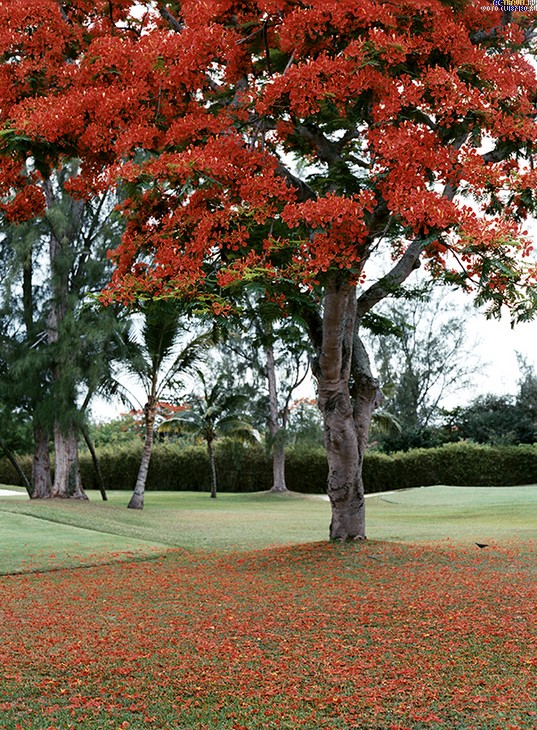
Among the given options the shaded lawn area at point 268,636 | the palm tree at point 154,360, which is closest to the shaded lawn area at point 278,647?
the shaded lawn area at point 268,636

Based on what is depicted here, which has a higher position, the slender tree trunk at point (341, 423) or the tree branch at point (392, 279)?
the tree branch at point (392, 279)

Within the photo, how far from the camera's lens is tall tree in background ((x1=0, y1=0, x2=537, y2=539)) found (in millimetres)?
8039

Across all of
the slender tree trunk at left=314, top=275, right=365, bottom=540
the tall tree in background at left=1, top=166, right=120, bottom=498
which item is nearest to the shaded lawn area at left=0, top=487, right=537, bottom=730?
the slender tree trunk at left=314, top=275, right=365, bottom=540

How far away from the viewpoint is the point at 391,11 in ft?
27.6

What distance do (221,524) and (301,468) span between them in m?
18.1

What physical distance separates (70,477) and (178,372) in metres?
Answer: 4.40

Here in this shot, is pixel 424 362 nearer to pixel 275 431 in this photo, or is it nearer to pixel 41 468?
pixel 275 431

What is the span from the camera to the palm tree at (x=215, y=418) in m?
31.2

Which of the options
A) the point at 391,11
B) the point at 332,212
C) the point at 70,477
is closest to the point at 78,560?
the point at 332,212

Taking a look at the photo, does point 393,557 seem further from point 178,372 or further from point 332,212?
point 178,372

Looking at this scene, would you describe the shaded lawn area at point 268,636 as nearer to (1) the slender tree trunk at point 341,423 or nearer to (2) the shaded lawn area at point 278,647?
(2) the shaded lawn area at point 278,647

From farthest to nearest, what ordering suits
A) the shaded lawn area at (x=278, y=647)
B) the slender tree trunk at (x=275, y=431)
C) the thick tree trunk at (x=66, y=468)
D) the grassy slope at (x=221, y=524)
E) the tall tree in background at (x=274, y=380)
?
the tall tree in background at (x=274, y=380), the slender tree trunk at (x=275, y=431), the thick tree trunk at (x=66, y=468), the grassy slope at (x=221, y=524), the shaded lawn area at (x=278, y=647)

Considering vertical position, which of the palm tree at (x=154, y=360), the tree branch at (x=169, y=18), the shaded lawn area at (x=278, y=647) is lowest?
the shaded lawn area at (x=278, y=647)

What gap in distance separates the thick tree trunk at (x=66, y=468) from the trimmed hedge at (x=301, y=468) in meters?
12.3
